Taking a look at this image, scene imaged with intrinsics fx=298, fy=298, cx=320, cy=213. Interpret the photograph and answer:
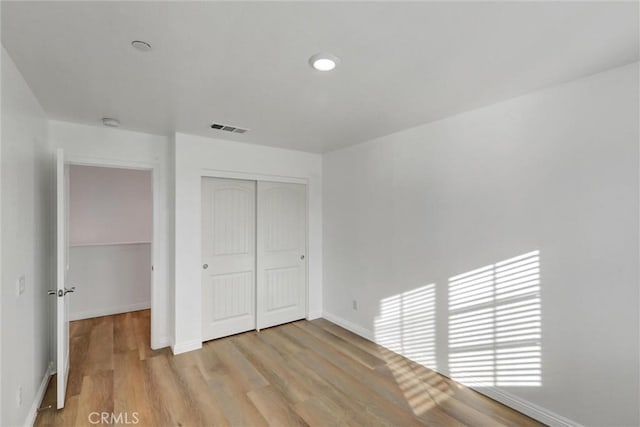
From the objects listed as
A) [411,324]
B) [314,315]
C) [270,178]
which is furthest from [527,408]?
[270,178]

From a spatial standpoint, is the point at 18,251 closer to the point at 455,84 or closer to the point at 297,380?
the point at 297,380

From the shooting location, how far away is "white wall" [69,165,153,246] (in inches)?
175

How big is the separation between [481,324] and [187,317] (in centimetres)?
296

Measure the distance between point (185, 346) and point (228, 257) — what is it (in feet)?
3.51

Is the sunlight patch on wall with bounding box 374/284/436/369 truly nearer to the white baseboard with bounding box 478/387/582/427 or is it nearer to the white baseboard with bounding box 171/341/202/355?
the white baseboard with bounding box 478/387/582/427

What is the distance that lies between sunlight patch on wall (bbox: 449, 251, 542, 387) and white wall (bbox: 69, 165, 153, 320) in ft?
14.1

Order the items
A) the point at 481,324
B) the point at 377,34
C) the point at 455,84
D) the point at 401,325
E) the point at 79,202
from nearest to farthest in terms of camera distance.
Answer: the point at 377,34 < the point at 455,84 < the point at 481,324 < the point at 401,325 < the point at 79,202

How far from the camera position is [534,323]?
221 centimetres

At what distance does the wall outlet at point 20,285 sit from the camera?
187cm

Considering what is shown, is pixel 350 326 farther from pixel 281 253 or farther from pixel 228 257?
pixel 228 257

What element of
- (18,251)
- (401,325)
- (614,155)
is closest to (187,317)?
(18,251)

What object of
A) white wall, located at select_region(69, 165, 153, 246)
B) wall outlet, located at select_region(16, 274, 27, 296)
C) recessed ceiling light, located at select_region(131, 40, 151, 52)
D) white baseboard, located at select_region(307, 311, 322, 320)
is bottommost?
white baseboard, located at select_region(307, 311, 322, 320)

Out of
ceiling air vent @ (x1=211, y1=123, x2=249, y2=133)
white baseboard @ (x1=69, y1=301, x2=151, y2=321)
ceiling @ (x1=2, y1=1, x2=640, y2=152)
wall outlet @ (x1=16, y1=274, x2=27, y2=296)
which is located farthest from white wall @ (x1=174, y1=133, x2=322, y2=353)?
white baseboard @ (x1=69, y1=301, x2=151, y2=321)

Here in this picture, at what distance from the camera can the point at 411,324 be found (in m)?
3.10
